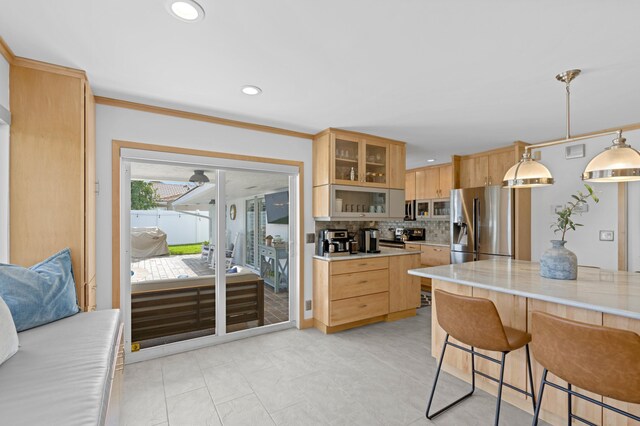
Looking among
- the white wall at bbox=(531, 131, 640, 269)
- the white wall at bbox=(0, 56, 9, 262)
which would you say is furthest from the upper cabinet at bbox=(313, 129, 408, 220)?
the white wall at bbox=(0, 56, 9, 262)

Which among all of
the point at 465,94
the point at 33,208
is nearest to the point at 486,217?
the point at 465,94

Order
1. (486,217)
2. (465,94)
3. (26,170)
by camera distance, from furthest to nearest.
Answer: (486,217), (465,94), (26,170)

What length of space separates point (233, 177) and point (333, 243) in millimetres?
1438

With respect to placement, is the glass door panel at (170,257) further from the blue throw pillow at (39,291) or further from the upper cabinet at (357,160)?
the upper cabinet at (357,160)

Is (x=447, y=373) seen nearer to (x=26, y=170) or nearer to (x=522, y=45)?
(x=522, y=45)

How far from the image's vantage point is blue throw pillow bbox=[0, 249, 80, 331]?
1.66m

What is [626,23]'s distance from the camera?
167 cm

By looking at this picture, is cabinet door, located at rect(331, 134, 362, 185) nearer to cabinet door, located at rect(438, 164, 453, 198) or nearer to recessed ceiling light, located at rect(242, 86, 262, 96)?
recessed ceiling light, located at rect(242, 86, 262, 96)

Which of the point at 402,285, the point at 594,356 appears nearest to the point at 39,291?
the point at 594,356

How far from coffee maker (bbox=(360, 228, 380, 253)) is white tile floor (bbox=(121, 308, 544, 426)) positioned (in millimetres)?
1203

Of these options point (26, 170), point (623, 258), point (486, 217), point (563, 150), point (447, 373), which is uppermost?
point (563, 150)

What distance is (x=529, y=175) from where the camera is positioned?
8.18 feet

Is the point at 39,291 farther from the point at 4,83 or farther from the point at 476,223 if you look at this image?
the point at 476,223

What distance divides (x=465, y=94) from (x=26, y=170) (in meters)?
3.35
